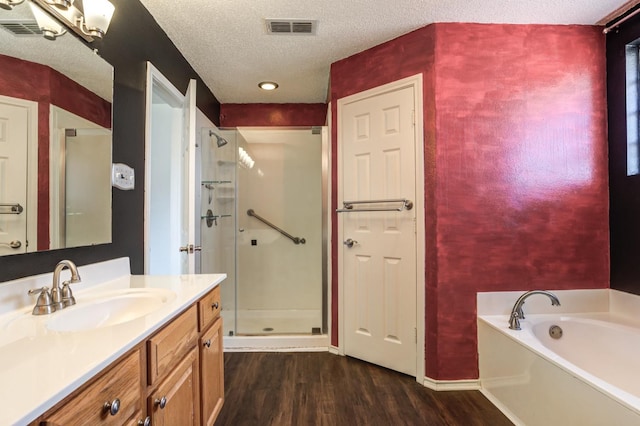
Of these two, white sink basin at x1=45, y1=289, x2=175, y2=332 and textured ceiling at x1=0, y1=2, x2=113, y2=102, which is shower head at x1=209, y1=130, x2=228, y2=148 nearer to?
textured ceiling at x1=0, y1=2, x2=113, y2=102

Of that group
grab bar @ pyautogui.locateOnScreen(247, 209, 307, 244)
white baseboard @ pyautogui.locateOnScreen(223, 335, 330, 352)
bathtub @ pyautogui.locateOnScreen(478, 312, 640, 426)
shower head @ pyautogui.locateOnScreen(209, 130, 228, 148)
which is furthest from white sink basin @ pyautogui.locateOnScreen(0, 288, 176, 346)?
grab bar @ pyautogui.locateOnScreen(247, 209, 307, 244)

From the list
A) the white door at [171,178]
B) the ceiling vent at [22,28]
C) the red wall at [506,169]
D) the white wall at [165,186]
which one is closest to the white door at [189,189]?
the white door at [171,178]

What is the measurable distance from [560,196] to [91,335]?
255cm

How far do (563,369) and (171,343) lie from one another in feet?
5.37

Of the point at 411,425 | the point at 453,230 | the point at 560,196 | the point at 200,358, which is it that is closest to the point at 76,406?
the point at 200,358

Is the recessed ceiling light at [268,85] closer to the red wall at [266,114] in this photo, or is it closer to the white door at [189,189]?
the red wall at [266,114]

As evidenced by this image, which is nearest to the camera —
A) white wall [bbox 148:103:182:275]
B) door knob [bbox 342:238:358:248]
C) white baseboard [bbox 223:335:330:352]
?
white wall [bbox 148:103:182:275]

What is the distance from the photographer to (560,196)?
2.06 metres

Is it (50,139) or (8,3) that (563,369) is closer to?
(50,139)

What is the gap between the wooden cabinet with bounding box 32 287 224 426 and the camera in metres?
0.67

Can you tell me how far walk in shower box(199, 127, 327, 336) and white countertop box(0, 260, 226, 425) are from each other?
81.1 inches

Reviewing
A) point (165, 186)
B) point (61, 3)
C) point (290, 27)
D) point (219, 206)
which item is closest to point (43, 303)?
point (61, 3)

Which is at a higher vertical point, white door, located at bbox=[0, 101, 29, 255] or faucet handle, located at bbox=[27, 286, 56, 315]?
white door, located at bbox=[0, 101, 29, 255]

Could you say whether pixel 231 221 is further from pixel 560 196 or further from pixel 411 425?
pixel 560 196
